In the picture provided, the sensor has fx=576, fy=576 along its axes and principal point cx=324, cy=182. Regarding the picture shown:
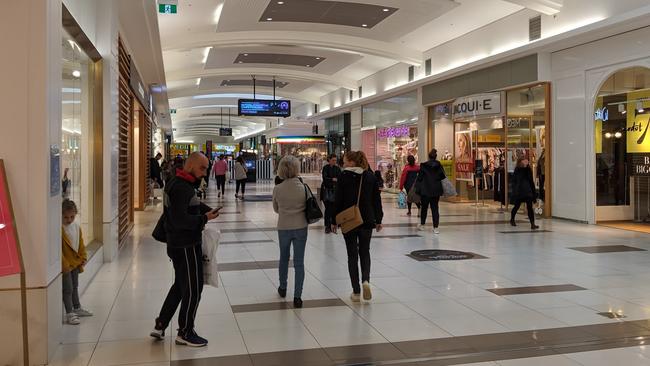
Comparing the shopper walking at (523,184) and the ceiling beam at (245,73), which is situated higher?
the ceiling beam at (245,73)

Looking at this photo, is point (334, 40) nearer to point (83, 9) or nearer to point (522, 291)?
point (83, 9)

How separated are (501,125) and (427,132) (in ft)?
10.7

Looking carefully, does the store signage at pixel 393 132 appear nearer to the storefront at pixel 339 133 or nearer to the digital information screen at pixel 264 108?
the storefront at pixel 339 133

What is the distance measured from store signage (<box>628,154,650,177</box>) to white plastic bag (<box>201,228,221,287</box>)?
1064 cm

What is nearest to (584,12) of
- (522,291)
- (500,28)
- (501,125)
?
(500,28)

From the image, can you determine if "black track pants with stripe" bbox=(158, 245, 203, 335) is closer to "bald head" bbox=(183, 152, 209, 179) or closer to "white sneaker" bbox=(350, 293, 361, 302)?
"bald head" bbox=(183, 152, 209, 179)

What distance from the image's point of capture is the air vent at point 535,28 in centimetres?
1200

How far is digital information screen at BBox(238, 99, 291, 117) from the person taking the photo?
23.2 meters

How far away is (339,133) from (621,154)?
56.8ft

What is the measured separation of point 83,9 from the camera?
6.24 m

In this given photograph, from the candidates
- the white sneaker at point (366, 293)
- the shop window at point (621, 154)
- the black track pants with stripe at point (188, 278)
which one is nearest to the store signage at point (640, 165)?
the shop window at point (621, 154)

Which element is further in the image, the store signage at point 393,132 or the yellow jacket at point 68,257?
the store signage at point 393,132

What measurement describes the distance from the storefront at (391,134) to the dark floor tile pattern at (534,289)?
43.5 feet

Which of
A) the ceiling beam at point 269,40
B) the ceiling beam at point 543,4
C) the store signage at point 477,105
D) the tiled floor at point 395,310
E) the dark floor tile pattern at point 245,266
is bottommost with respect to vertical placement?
the tiled floor at point 395,310
